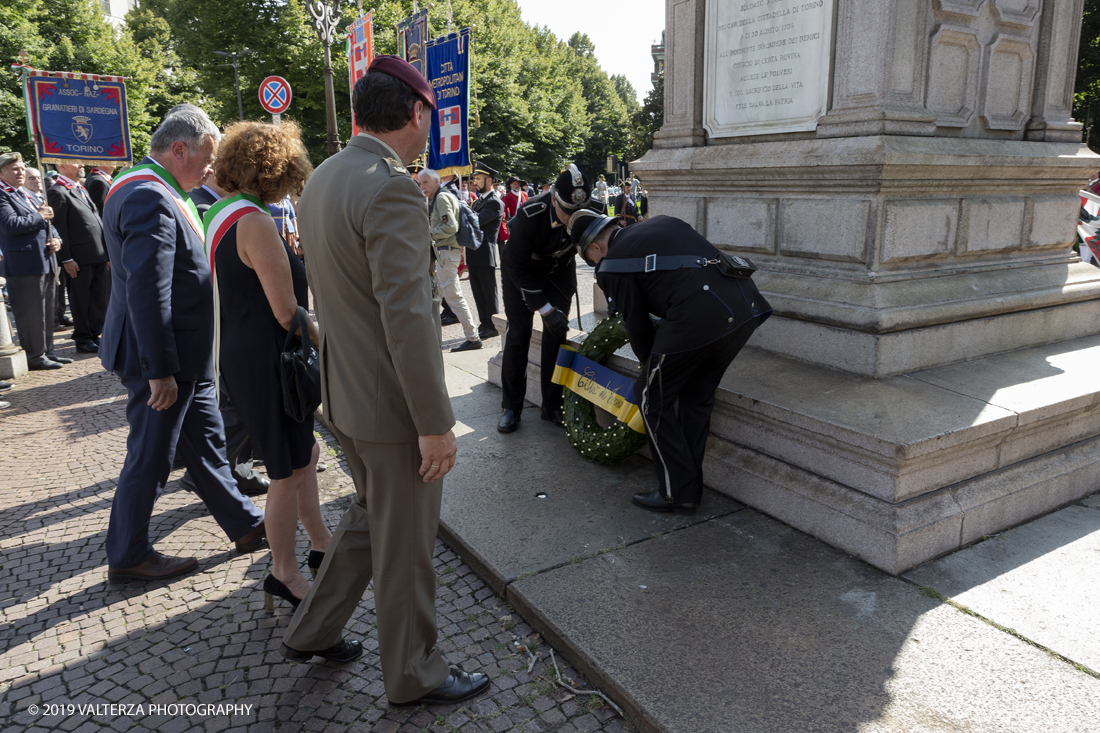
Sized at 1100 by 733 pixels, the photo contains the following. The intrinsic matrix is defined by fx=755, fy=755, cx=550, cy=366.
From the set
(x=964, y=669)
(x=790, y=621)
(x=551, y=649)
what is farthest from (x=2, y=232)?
(x=964, y=669)

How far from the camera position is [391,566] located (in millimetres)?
2467

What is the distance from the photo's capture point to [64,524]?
4266mm

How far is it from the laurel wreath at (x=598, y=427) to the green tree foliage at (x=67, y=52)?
97.7 feet

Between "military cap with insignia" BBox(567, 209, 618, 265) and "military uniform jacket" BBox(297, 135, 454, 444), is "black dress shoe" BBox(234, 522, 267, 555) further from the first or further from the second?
"military cap with insignia" BBox(567, 209, 618, 265)

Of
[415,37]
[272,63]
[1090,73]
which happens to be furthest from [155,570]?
[1090,73]

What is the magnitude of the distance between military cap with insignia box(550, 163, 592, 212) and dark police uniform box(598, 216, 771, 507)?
83 cm

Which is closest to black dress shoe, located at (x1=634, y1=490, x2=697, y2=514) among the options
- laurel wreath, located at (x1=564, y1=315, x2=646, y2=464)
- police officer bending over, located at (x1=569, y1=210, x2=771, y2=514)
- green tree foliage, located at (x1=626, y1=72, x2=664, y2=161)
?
police officer bending over, located at (x1=569, y1=210, x2=771, y2=514)

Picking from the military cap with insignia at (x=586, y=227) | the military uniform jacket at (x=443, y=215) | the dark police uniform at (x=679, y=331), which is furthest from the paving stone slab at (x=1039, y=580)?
the military uniform jacket at (x=443, y=215)

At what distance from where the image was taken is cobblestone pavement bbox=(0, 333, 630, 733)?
2592 millimetres

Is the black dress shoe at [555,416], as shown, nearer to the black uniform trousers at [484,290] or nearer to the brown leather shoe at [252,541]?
the brown leather shoe at [252,541]

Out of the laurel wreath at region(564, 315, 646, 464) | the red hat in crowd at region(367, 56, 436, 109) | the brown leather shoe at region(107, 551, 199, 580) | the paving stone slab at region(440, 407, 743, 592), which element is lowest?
the brown leather shoe at region(107, 551, 199, 580)

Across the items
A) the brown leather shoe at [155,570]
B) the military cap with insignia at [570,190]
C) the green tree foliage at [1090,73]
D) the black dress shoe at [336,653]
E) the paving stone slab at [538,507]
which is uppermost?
the green tree foliage at [1090,73]

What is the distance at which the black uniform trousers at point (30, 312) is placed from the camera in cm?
803

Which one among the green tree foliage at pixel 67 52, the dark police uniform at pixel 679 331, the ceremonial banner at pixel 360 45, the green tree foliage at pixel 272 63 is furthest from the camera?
the green tree foliage at pixel 272 63
